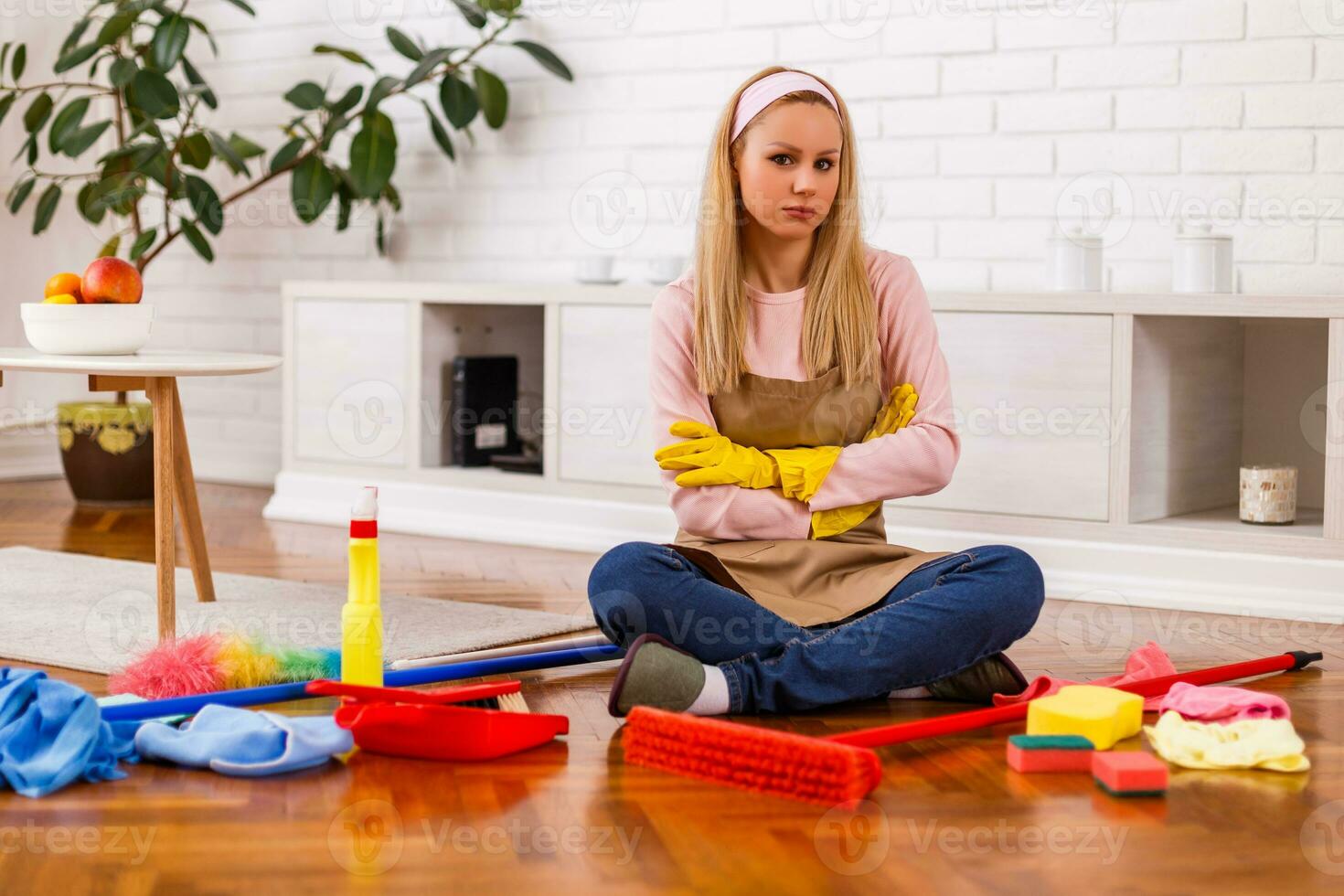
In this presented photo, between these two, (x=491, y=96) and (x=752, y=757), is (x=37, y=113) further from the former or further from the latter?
(x=752, y=757)

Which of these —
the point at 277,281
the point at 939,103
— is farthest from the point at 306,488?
the point at 939,103

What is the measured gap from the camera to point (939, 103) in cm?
379

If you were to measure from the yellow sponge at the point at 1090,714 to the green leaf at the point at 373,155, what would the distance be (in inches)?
110

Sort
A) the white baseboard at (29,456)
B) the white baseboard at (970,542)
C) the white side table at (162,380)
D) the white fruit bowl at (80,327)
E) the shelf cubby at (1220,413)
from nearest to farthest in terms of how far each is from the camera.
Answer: the white side table at (162,380), the white fruit bowl at (80,327), the white baseboard at (970,542), the shelf cubby at (1220,413), the white baseboard at (29,456)

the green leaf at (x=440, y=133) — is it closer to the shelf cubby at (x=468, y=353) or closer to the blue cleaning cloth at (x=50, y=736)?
the shelf cubby at (x=468, y=353)

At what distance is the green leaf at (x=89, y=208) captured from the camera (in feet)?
14.3

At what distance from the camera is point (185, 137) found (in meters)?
4.37

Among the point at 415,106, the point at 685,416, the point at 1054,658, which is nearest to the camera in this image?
the point at 685,416

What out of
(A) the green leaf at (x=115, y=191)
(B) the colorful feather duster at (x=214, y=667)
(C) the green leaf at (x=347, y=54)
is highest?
(C) the green leaf at (x=347, y=54)

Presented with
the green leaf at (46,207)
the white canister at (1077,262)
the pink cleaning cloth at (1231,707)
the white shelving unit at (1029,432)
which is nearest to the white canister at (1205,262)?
the white shelving unit at (1029,432)

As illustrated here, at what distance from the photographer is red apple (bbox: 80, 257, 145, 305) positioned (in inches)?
104

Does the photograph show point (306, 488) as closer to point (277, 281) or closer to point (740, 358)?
point (277, 281)

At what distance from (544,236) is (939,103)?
3.98 feet

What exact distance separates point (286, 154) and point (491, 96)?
610 mm
